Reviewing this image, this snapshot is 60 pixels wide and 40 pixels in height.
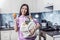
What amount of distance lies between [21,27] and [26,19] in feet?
0.46

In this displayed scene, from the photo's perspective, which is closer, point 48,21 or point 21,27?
point 21,27

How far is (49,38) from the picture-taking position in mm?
3078

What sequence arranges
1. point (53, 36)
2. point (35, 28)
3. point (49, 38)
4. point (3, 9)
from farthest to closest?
1. point (3, 9)
2. point (49, 38)
3. point (53, 36)
4. point (35, 28)

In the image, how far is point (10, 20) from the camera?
17.5 ft

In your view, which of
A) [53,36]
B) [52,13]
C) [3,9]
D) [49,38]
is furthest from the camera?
[3,9]

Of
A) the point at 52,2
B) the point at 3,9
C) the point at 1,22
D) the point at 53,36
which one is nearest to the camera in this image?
the point at 53,36

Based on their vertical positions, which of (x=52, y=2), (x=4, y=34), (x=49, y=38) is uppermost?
(x=52, y=2)

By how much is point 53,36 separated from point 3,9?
103 inches

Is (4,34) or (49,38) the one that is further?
(4,34)

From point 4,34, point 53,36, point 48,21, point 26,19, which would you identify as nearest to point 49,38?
point 53,36

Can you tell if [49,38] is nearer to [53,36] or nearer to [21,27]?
[53,36]

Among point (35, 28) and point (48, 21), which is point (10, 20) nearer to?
point (48, 21)

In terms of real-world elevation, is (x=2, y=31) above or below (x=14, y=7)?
below

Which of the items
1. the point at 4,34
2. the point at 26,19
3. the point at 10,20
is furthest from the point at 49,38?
the point at 10,20
